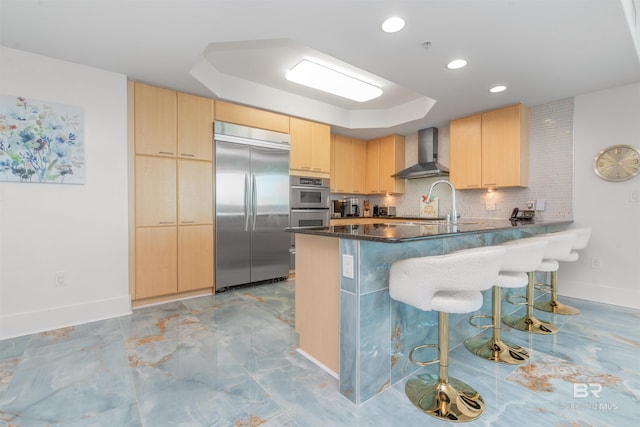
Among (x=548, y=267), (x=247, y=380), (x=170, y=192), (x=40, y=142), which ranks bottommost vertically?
(x=247, y=380)

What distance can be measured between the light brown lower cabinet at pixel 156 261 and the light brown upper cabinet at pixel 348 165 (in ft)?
9.17

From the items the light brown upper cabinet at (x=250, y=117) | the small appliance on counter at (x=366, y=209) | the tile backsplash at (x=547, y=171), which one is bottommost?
the small appliance on counter at (x=366, y=209)

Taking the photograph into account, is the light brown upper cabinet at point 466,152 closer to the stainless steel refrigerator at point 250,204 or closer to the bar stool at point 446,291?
the stainless steel refrigerator at point 250,204

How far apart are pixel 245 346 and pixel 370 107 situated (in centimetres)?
392

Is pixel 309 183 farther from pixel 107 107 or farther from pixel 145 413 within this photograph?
pixel 145 413

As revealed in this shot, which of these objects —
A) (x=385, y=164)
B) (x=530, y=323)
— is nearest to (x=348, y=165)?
(x=385, y=164)

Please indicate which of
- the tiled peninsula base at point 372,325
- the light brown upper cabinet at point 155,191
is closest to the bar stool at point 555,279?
the tiled peninsula base at point 372,325

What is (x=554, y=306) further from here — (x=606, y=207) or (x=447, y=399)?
(x=447, y=399)

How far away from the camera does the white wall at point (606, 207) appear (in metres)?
3.16

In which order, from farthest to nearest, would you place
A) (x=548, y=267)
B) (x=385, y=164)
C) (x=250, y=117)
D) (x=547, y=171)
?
(x=385, y=164) → (x=250, y=117) → (x=547, y=171) → (x=548, y=267)

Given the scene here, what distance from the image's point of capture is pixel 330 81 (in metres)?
3.58

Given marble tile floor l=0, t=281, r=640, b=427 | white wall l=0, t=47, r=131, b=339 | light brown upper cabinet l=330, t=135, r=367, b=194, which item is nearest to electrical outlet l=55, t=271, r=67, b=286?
white wall l=0, t=47, r=131, b=339

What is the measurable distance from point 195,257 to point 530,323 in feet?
11.4

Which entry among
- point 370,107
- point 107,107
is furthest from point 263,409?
point 370,107
